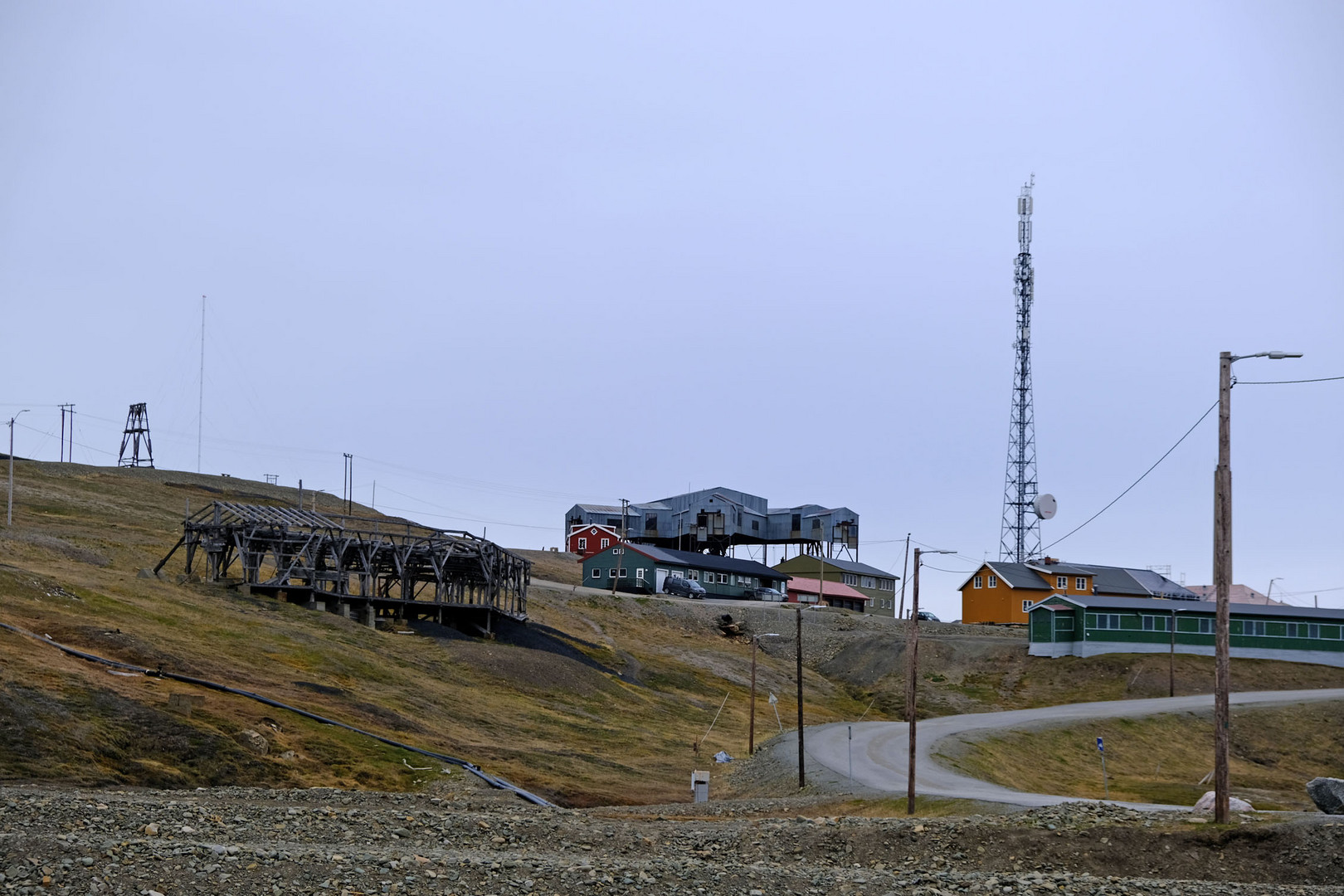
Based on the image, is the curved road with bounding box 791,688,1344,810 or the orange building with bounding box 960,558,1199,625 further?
the orange building with bounding box 960,558,1199,625

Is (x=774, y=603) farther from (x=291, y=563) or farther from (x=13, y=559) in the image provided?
(x=13, y=559)

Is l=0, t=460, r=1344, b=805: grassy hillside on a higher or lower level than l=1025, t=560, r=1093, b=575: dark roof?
lower

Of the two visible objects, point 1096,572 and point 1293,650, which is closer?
point 1293,650

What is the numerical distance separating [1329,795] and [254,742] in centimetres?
3190

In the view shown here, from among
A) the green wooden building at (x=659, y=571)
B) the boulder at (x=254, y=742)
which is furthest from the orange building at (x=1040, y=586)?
the boulder at (x=254, y=742)

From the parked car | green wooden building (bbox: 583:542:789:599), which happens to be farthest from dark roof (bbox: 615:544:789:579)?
the parked car

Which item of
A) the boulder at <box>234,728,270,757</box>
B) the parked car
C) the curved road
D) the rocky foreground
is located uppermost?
the parked car

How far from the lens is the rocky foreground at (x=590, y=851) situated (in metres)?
19.8

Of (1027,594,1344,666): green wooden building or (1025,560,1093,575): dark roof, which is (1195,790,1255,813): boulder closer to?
(1027,594,1344,666): green wooden building

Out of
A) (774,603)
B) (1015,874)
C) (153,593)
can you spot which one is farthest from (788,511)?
(1015,874)

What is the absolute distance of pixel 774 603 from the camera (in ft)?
399

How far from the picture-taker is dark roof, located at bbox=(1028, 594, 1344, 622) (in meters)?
90.9

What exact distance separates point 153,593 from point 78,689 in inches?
984

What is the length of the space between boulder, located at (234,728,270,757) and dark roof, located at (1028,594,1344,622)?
67.4 m
